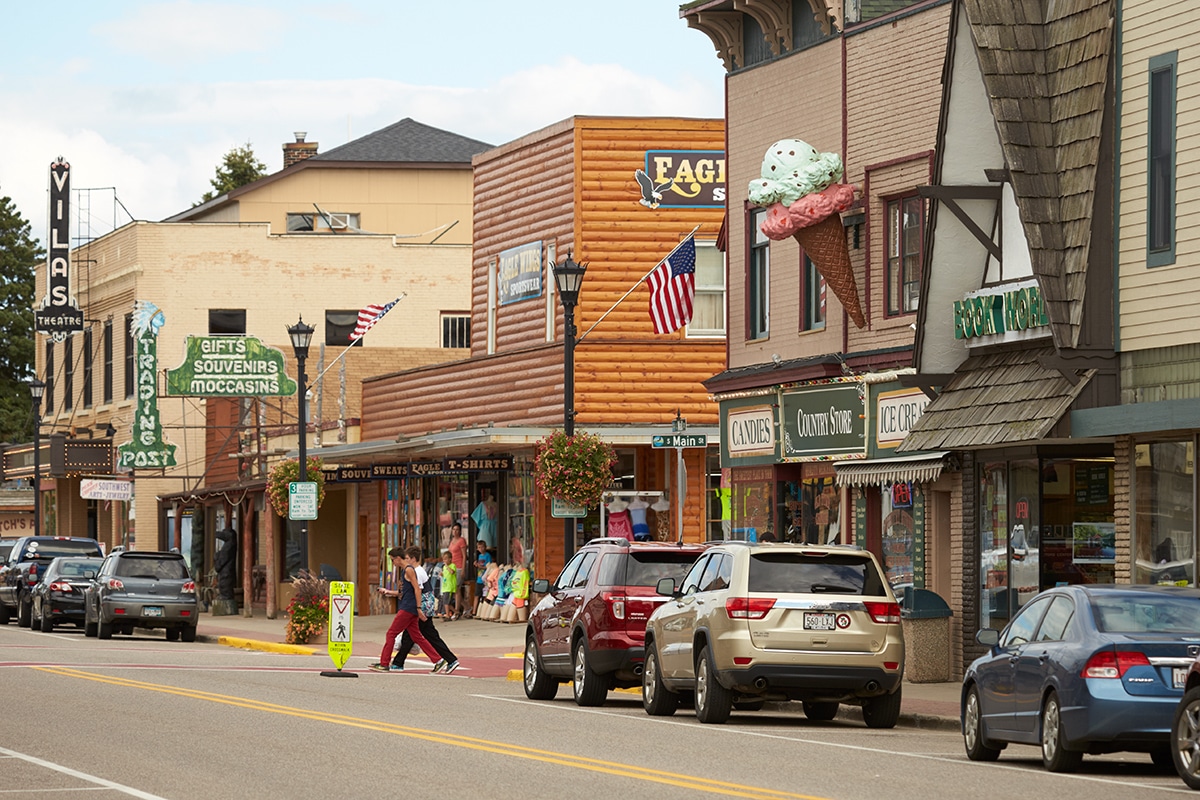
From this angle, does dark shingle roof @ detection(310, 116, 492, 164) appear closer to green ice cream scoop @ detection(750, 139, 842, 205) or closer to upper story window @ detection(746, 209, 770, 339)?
upper story window @ detection(746, 209, 770, 339)

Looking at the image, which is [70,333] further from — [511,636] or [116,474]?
[511,636]

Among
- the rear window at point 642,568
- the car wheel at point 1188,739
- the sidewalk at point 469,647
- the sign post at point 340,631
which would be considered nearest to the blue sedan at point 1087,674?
the car wheel at point 1188,739

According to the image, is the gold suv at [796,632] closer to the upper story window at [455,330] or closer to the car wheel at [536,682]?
the car wheel at [536,682]

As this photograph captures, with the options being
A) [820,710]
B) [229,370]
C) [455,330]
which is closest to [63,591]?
[229,370]

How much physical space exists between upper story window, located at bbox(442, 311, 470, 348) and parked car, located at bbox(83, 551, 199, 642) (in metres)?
20.1

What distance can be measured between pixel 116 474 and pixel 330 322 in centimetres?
826

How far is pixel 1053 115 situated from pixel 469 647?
1505 centimetres

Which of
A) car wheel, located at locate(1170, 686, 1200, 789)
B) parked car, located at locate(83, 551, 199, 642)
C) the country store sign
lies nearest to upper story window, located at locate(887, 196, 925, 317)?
car wheel, located at locate(1170, 686, 1200, 789)

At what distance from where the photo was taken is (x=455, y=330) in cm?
5844

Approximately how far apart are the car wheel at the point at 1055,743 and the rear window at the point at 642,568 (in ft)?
23.8

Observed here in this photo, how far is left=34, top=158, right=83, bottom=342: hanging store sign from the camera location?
6200 cm

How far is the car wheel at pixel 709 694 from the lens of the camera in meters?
19.2

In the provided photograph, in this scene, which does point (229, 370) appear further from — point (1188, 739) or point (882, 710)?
point (1188, 739)

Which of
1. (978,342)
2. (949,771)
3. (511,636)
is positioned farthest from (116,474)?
(949,771)
